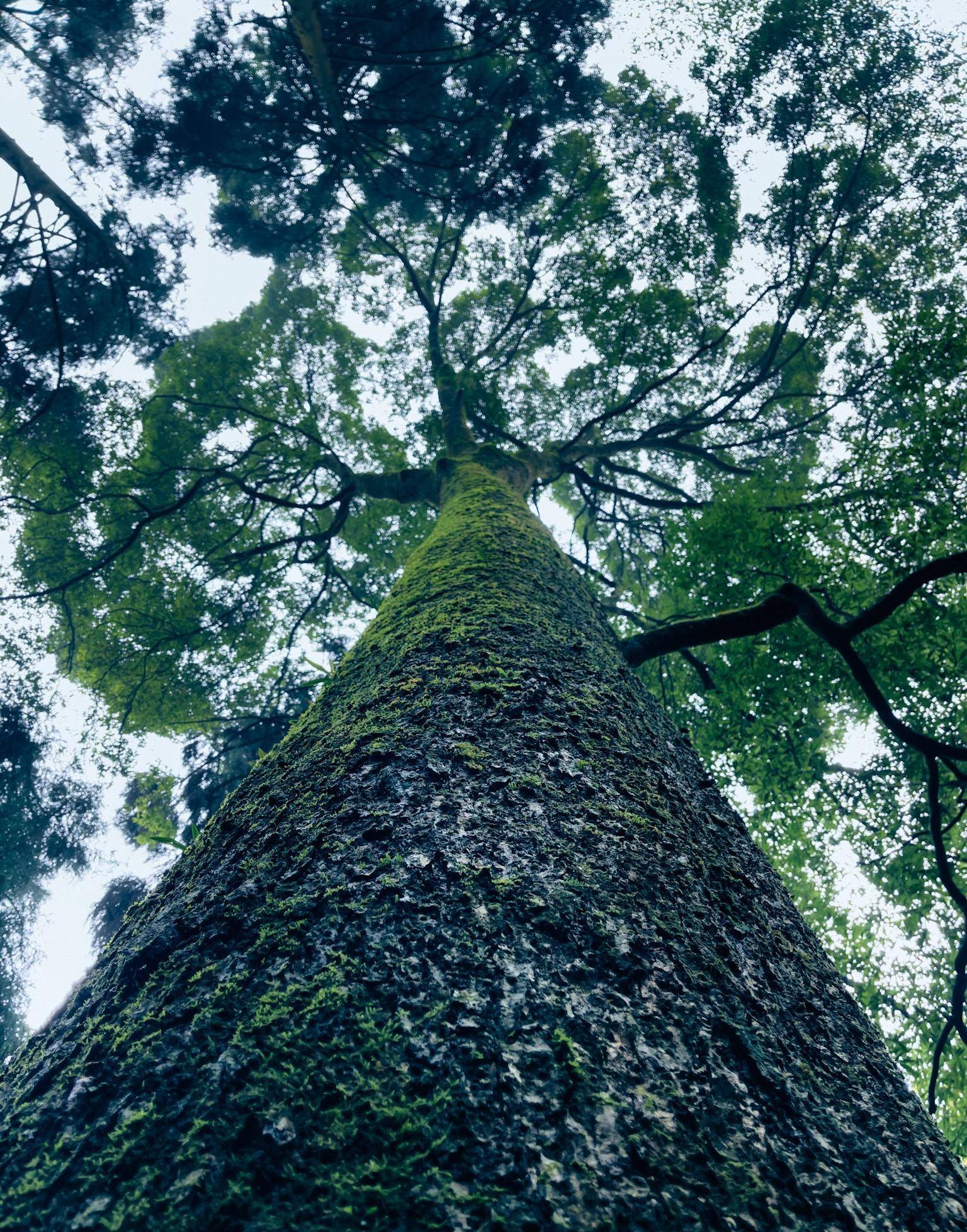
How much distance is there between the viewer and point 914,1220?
0.76m

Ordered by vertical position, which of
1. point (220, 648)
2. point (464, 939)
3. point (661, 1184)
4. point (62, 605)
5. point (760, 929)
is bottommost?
point (661, 1184)

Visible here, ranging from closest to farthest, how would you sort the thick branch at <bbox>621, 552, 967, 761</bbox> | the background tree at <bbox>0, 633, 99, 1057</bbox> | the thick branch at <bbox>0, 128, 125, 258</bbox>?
the thick branch at <bbox>621, 552, 967, 761</bbox> < the thick branch at <bbox>0, 128, 125, 258</bbox> < the background tree at <bbox>0, 633, 99, 1057</bbox>

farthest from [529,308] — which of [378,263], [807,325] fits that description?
[807,325]

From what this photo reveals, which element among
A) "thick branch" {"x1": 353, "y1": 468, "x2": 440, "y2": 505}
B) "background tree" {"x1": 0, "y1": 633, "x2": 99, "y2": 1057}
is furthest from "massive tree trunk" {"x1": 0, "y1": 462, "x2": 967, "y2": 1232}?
"background tree" {"x1": 0, "y1": 633, "x2": 99, "y2": 1057}

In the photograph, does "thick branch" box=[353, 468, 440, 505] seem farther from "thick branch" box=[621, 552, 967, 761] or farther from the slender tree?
"thick branch" box=[621, 552, 967, 761]

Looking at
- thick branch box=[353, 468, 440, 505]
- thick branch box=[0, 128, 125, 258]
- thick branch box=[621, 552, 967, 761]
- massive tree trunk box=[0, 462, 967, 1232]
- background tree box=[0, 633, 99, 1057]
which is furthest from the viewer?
background tree box=[0, 633, 99, 1057]

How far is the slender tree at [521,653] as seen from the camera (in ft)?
2.53

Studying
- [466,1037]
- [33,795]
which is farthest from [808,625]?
[33,795]

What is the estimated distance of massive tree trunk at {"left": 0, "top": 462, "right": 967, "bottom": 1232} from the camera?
689 mm

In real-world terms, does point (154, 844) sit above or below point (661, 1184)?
above

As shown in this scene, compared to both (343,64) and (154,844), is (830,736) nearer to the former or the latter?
(154,844)

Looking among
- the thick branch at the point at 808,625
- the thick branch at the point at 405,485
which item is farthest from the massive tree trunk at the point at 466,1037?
the thick branch at the point at 405,485

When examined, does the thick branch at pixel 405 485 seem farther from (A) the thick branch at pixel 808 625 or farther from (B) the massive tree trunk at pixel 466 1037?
(B) the massive tree trunk at pixel 466 1037

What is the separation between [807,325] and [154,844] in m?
11.5
